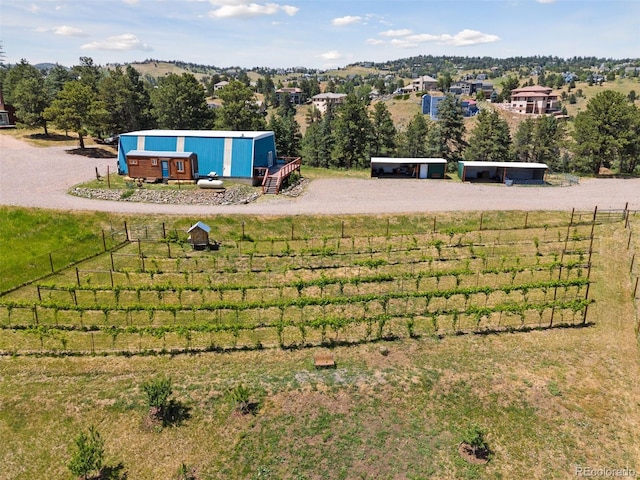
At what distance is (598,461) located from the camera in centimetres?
1359

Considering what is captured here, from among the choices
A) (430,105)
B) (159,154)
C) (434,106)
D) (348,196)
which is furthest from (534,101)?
(159,154)

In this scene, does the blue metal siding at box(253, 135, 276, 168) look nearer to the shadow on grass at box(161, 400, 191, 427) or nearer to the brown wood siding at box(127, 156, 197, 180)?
the brown wood siding at box(127, 156, 197, 180)

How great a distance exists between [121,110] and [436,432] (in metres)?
63.1

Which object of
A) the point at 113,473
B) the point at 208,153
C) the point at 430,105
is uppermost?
the point at 430,105

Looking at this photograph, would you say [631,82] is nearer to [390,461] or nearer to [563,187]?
[563,187]

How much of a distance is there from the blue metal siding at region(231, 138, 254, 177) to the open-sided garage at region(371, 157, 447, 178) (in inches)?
544

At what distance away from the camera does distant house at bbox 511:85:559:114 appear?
122m

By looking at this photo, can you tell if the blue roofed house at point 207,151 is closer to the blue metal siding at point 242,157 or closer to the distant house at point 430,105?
the blue metal siding at point 242,157

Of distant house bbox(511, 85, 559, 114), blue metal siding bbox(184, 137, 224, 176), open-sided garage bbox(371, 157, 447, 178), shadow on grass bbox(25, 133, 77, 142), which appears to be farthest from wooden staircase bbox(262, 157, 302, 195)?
distant house bbox(511, 85, 559, 114)

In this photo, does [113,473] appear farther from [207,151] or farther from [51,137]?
[51,137]

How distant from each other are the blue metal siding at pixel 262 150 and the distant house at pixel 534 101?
10120 centimetres

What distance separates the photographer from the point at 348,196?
4019 cm

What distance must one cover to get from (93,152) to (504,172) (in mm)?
47260

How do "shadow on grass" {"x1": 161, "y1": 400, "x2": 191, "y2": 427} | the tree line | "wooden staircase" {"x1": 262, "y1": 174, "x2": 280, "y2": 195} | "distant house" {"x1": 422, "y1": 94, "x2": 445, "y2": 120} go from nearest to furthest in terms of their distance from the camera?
1. "shadow on grass" {"x1": 161, "y1": 400, "x2": 191, "y2": 427}
2. "wooden staircase" {"x1": 262, "y1": 174, "x2": 280, "y2": 195}
3. the tree line
4. "distant house" {"x1": 422, "y1": 94, "x2": 445, "y2": 120}
